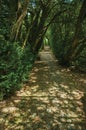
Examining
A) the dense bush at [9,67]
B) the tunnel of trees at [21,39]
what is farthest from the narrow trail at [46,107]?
the tunnel of trees at [21,39]

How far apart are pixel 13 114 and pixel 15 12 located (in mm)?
3325

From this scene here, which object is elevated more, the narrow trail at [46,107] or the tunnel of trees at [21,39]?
the tunnel of trees at [21,39]

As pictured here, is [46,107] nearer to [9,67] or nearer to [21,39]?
[9,67]

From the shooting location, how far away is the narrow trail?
4773 mm

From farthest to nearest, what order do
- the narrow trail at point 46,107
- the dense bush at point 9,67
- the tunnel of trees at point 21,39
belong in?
the tunnel of trees at point 21,39, the dense bush at point 9,67, the narrow trail at point 46,107

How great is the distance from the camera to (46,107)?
5.68m

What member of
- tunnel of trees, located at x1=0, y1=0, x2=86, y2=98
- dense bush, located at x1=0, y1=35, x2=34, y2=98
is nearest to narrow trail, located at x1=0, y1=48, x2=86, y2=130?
dense bush, located at x1=0, y1=35, x2=34, y2=98

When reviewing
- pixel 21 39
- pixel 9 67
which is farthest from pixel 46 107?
pixel 21 39

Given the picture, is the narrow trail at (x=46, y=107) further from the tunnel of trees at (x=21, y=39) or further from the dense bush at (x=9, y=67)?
the tunnel of trees at (x=21, y=39)

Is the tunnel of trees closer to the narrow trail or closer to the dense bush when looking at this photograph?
the dense bush

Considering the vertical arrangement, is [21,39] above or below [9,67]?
above

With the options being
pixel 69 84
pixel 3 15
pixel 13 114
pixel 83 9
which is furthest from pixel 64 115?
pixel 83 9

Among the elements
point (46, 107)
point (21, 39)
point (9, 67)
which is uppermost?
point (21, 39)

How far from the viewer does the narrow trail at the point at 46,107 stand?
4773 mm
